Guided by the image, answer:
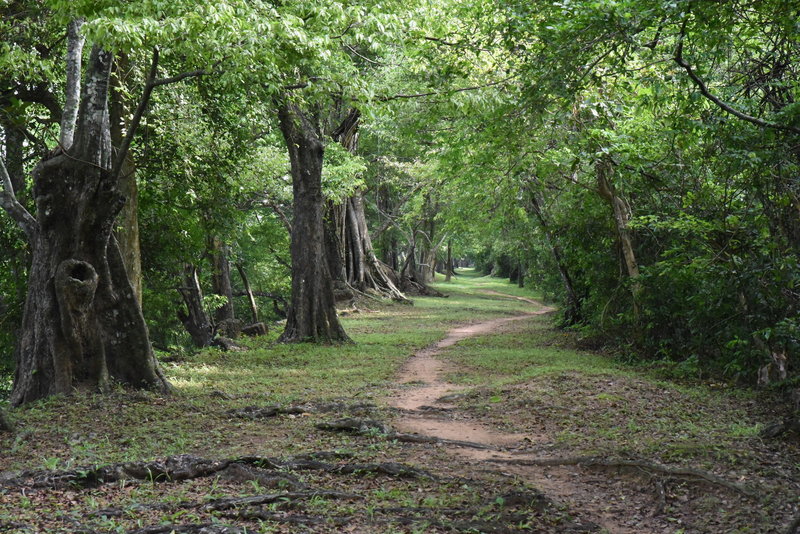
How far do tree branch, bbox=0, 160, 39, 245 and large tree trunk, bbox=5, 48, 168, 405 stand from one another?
0.04 m

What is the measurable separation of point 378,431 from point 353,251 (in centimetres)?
2425

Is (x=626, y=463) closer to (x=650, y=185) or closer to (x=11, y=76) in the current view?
(x=650, y=185)

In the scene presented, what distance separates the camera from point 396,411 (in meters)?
9.92

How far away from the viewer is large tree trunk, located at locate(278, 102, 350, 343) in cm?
1747

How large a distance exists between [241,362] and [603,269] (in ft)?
28.5

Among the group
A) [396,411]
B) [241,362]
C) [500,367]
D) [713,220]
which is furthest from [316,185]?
[713,220]

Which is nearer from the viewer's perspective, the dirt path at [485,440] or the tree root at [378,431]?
the dirt path at [485,440]

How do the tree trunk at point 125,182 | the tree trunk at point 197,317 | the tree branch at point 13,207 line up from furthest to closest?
the tree trunk at point 197,317 < the tree trunk at point 125,182 < the tree branch at point 13,207

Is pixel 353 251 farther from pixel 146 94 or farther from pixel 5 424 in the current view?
pixel 5 424

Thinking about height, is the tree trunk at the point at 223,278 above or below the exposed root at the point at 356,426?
above

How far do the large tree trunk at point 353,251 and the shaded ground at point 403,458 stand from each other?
17.4 metres

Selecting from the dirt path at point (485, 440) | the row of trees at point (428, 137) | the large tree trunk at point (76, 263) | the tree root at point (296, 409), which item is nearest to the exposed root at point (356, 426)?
the dirt path at point (485, 440)

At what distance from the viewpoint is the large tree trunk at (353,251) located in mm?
30438

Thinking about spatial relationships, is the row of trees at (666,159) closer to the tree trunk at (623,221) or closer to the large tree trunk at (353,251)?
the tree trunk at (623,221)
